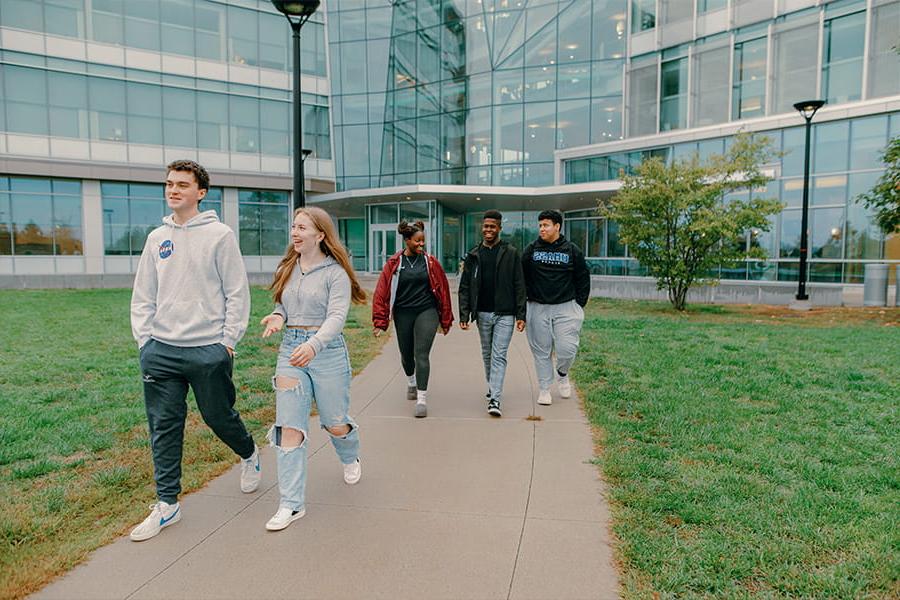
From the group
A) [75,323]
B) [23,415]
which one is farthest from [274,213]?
[23,415]

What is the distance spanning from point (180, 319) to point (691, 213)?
1478cm

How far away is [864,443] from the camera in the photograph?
15.6 feet

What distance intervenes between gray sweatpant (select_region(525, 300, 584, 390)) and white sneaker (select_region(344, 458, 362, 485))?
8.94 feet

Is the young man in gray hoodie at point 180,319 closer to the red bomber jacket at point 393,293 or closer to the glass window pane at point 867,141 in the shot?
the red bomber jacket at point 393,293

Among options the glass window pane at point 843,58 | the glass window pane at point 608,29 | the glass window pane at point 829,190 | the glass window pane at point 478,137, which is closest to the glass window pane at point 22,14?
the glass window pane at point 478,137

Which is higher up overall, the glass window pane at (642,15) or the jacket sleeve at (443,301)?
the glass window pane at (642,15)

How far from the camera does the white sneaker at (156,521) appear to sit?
3.31 m

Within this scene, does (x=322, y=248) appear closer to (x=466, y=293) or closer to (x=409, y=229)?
(x=409, y=229)

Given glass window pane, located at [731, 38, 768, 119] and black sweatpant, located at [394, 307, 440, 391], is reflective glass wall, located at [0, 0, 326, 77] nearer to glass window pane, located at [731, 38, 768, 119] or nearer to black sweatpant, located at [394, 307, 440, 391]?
glass window pane, located at [731, 38, 768, 119]

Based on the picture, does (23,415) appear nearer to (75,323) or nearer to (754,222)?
(75,323)

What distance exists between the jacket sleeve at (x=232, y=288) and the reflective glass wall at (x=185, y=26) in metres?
28.8

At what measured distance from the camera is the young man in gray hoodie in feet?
11.0

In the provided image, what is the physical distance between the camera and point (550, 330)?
6285mm

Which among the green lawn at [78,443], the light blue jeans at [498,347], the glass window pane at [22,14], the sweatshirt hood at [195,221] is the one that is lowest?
the green lawn at [78,443]
